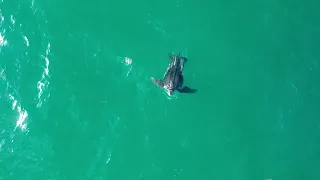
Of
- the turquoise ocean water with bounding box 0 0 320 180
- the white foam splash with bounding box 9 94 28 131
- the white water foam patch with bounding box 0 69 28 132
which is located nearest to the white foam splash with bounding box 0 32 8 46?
the turquoise ocean water with bounding box 0 0 320 180

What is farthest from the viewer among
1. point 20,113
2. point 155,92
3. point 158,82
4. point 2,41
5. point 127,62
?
point 155,92

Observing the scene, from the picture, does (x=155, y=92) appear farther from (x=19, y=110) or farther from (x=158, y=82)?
(x=19, y=110)

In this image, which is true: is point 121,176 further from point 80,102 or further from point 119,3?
point 119,3

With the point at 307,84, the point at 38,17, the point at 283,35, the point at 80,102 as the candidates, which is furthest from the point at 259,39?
the point at 38,17

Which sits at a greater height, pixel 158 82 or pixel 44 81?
pixel 158 82

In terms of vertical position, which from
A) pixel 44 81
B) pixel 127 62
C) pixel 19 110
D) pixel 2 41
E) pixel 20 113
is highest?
pixel 127 62

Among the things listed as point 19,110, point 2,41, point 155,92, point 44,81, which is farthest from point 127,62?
point 2,41

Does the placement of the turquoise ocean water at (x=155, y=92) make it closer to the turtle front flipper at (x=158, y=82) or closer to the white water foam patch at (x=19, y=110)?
the white water foam patch at (x=19, y=110)

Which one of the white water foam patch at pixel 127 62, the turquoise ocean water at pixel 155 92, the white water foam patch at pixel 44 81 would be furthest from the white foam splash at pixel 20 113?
the white water foam patch at pixel 127 62

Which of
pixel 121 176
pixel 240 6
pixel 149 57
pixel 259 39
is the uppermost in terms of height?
pixel 240 6
